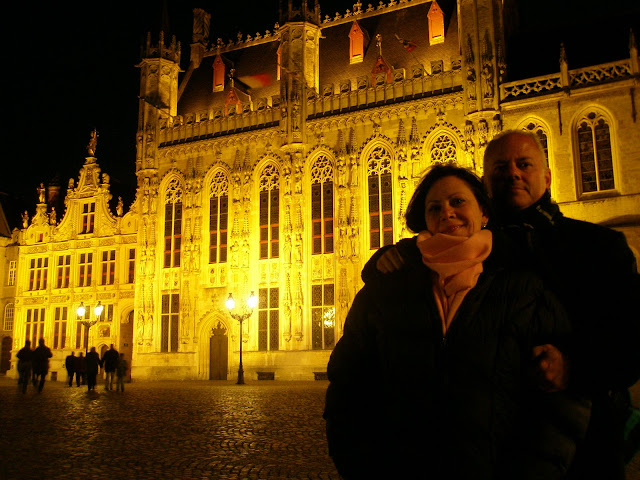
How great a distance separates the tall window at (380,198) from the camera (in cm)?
2500

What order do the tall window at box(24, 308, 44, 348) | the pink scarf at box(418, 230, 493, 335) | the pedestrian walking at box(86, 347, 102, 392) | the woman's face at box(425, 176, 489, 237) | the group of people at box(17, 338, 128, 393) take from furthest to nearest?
the tall window at box(24, 308, 44, 348) → the group of people at box(17, 338, 128, 393) → the pedestrian walking at box(86, 347, 102, 392) → the woman's face at box(425, 176, 489, 237) → the pink scarf at box(418, 230, 493, 335)

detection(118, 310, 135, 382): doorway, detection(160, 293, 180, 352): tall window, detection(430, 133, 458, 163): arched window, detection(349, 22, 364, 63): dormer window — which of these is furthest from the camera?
detection(118, 310, 135, 382): doorway

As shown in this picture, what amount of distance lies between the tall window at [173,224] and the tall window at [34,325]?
36.0 feet

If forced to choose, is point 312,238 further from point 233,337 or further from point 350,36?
point 350,36

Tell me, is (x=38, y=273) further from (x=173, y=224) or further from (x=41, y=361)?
(x=41, y=361)

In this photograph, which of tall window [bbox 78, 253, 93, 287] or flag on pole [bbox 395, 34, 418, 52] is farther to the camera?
tall window [bbox 78, 253, 93, 287]

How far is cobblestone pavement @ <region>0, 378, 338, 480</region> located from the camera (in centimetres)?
694

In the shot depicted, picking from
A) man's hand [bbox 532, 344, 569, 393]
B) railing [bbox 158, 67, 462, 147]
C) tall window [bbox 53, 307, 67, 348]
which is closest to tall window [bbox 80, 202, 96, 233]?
tall window [bbox 53, 307, 67, 348]

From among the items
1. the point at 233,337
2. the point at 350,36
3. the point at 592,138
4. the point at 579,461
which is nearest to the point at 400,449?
the point at 579,461

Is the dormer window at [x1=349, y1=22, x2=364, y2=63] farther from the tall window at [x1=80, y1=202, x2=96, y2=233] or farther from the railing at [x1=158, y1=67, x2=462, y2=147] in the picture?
the tall window at [x1=80, y1=202, x2=96, y2=233]

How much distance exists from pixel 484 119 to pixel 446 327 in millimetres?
22441

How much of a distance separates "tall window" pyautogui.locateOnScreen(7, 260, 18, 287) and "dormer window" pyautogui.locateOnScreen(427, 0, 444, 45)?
27643 mm

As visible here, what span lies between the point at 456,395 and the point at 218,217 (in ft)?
87.9

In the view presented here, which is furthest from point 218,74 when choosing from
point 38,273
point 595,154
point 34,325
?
point 595,154
